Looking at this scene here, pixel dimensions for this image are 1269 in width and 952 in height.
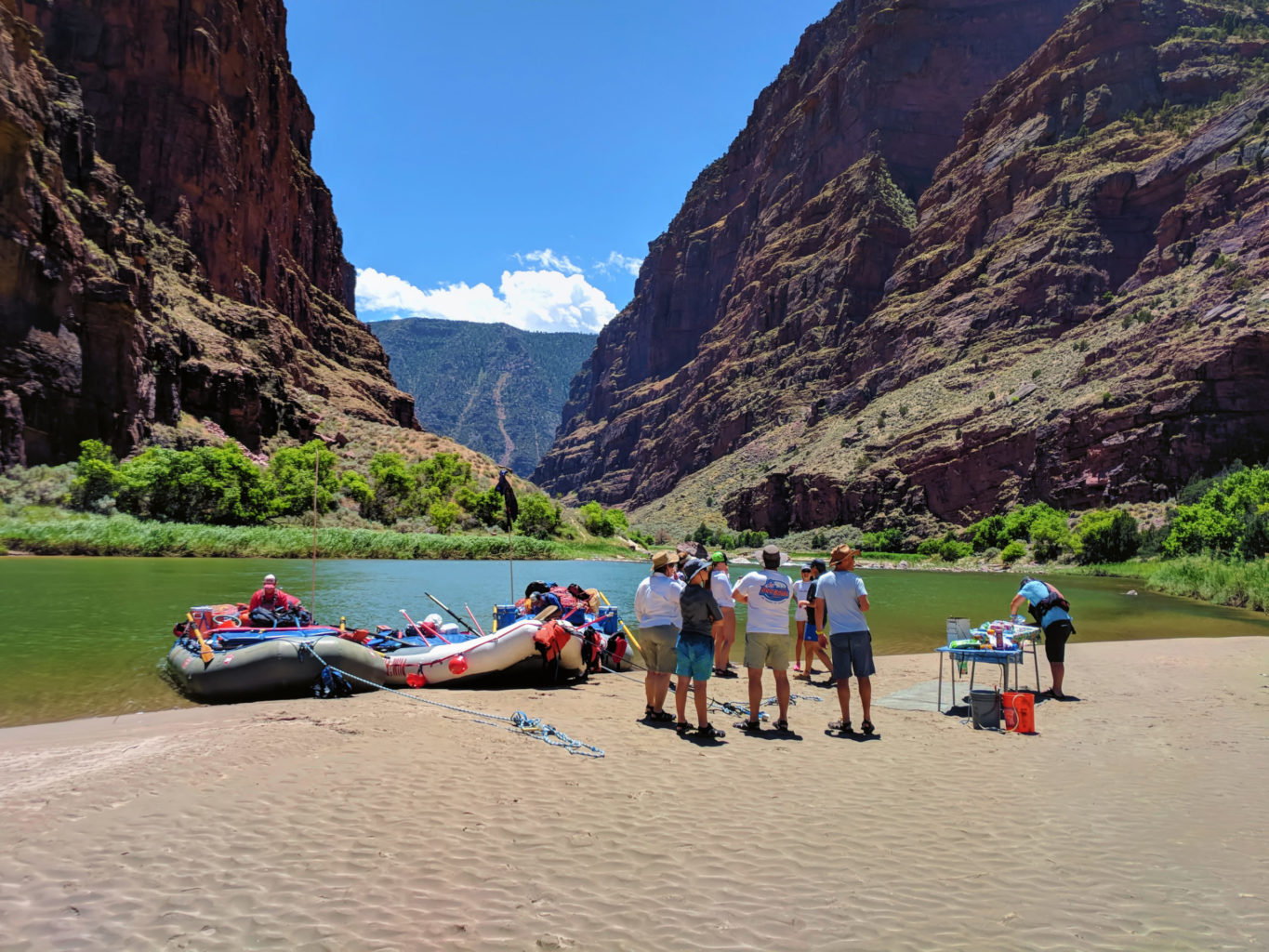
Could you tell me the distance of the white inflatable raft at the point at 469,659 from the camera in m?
11.9

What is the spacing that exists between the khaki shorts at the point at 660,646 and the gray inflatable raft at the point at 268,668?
15.8ft

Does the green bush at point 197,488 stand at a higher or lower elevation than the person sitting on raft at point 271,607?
higher

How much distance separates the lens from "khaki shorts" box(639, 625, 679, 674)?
932cm

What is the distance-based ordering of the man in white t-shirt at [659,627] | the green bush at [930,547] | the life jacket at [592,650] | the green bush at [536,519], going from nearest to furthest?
the man in white t-shirt at [659,627] → the life jacket at [592,650] → the green bush at [930,547] → the green bush at [536,519]

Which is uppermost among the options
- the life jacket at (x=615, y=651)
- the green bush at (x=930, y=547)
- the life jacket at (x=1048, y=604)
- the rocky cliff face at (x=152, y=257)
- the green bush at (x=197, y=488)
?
the rocky cliff face at (x=152, y=257)

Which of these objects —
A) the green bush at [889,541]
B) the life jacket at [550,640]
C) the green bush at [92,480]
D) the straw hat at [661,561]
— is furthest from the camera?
the green bush at [889,541]

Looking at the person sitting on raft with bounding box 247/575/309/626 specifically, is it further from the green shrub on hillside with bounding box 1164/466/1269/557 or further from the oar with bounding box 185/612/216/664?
the green shrub on hillside with bounding box 1164/466/1269/557


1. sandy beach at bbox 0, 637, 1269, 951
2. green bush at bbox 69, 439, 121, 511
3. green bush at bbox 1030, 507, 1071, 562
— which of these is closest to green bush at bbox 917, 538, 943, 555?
green bush at bbox 1030, 507, 1071, 562

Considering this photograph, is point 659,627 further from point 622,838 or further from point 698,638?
point 622,838

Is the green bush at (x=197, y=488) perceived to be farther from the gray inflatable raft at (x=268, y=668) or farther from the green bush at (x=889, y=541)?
the green bush at (x=889, y=541)

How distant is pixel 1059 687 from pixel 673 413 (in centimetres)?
18567

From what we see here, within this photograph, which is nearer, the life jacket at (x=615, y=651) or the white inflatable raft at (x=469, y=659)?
the white inflatable raft at (x=469, y=659)

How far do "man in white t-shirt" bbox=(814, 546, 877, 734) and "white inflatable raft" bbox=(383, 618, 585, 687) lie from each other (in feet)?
17.3

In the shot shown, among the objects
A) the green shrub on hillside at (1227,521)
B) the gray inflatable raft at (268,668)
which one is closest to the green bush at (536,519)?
the green shrub on hillside at (1227,521)
